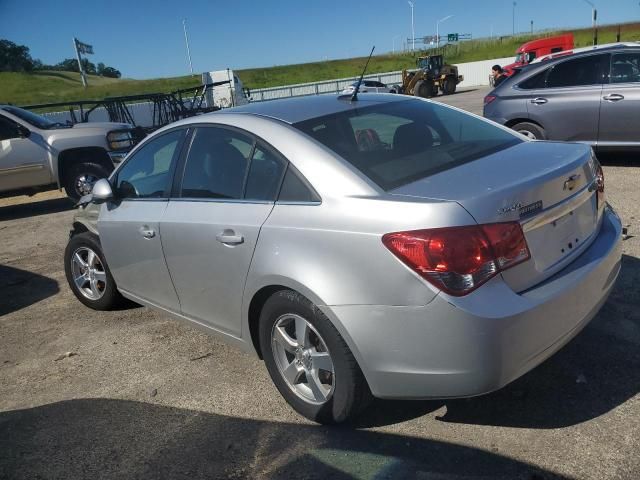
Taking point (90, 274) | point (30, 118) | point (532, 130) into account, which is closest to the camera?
point (90, 274)

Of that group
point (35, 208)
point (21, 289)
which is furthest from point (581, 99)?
point (35, 208)

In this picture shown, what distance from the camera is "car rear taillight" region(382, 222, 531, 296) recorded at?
2236mm

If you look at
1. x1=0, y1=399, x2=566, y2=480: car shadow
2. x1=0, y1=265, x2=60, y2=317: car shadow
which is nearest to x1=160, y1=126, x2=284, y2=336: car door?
x1=0, y1=399, x2=566, y2=480: car shadow

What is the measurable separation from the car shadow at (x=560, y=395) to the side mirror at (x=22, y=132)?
8593mm

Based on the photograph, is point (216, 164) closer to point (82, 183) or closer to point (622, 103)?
point (622, 103)

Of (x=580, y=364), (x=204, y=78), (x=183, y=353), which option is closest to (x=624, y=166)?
(x=580, y=364)

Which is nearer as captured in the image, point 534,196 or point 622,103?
point 534,196

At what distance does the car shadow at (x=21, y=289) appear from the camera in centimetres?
530

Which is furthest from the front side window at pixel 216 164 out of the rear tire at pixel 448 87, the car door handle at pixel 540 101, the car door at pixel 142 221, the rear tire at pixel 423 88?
the rear tire at pixel 448 87

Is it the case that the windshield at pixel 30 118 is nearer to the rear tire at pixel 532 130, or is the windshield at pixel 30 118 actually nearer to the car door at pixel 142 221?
the car door at pixel 142 221

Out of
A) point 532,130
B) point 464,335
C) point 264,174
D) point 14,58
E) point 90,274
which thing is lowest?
point 90,274

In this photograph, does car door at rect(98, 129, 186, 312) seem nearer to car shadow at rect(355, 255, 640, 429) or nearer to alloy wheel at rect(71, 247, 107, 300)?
alloy wheel at rect(71, 247, 107, 300)

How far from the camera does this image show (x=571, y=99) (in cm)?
760

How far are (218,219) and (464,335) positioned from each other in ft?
4.85
